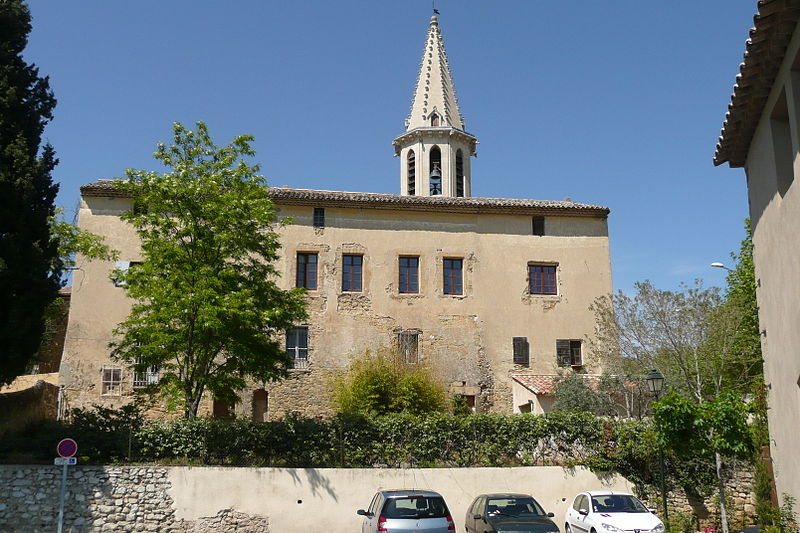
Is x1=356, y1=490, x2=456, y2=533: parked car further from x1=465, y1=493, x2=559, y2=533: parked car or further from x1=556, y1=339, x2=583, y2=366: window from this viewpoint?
x1=556, y1=339, x2=583, y2=366: window

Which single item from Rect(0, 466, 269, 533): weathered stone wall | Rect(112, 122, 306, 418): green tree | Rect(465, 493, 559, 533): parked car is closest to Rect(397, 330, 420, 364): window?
Rect(112, 122, 306, 418): green tree

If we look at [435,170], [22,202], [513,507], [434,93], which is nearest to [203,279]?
[22,202]

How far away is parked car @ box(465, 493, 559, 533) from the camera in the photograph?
47.3ft

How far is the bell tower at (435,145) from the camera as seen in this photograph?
44375 millimetres

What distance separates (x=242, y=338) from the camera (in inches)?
789

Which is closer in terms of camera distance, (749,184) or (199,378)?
(749,184)

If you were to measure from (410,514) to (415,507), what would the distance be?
10.6 inches

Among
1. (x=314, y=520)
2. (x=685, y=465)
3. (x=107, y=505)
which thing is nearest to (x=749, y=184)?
(x=685, y=465)

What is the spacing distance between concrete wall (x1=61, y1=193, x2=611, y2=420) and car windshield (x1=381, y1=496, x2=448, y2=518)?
48.4 ft

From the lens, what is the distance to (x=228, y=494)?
18.2 m

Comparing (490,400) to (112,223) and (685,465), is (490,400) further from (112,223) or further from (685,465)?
(112,223)

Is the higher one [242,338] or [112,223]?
[112,223]

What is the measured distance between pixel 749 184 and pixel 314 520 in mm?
13043

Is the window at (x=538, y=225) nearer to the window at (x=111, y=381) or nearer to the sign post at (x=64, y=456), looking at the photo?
the window at (x=111, y=381)
